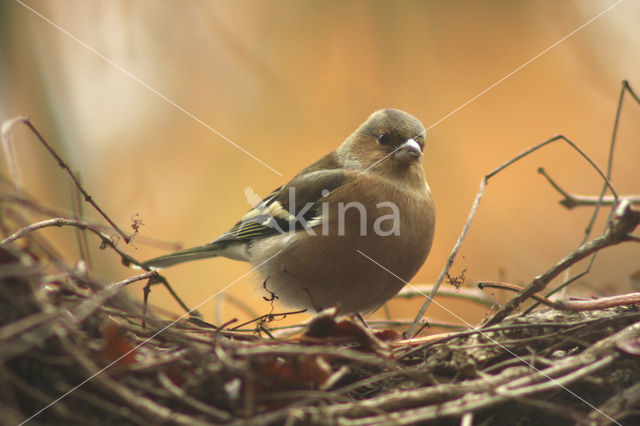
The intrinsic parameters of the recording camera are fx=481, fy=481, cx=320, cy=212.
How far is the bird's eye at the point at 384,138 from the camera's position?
120 inches

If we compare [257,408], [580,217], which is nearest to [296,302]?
[257,408]

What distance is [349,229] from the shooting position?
2.53 m

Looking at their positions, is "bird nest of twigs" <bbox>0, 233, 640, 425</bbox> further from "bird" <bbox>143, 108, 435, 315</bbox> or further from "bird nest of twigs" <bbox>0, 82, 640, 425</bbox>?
"bird" <bbox>143, 108, 435, 315</bbox>

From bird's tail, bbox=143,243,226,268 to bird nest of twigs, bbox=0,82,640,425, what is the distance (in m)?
1.65

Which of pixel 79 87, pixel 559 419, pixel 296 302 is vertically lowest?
pixel 559 419

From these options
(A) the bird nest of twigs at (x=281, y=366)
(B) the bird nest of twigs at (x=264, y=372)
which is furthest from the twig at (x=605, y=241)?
(B) the bird nest of twigs at (x=264, y=372)

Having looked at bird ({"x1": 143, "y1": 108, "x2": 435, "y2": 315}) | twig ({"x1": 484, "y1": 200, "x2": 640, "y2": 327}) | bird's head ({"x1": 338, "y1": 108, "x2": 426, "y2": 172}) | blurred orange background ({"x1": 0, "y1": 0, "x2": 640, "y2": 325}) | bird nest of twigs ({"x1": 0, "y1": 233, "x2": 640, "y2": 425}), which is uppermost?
blurred orange background ({"x1": 0, "y1": 0, "x2": 640, "y2": 325})

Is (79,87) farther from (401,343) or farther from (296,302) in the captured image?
(401,343)

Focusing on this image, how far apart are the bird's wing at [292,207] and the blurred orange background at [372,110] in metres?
0.45

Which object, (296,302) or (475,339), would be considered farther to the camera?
(296,302)

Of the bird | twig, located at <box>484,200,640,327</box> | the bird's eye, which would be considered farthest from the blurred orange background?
twig, located at <box>484,200,640,327</box>

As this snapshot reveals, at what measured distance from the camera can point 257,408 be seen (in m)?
1.17

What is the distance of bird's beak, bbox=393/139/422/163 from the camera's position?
286 cm

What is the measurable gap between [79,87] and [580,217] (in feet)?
13.1
